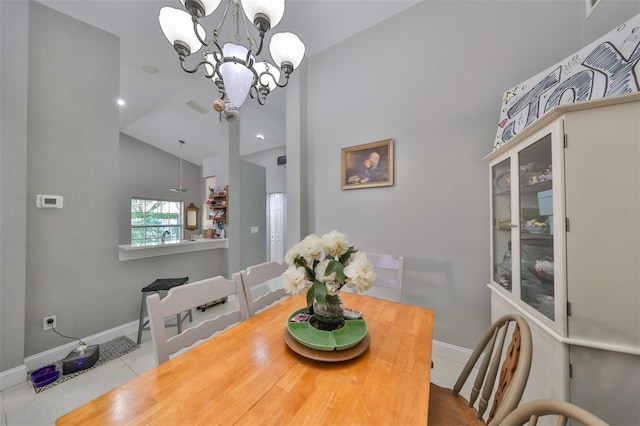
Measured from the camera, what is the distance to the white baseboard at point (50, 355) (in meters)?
1.66

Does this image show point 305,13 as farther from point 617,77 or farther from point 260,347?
point 260,347

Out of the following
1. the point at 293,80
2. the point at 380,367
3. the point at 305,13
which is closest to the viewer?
the point at 380,367

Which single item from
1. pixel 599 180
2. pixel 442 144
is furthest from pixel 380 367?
pixel 442 144

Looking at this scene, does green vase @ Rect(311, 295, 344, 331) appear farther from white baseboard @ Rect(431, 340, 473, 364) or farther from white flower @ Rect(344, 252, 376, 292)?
white baseboard @ Rect(431, 340, 473, 364)

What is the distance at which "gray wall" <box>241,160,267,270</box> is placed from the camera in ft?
13.0

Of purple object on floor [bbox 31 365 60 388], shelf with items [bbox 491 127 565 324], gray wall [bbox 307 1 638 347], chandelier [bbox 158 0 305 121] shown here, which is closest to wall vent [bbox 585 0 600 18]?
gray wall [bbox 307 1 638 347]

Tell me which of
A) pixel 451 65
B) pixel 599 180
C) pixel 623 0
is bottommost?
pixel 599 180

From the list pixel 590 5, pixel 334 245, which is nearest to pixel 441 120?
pixel 590 5

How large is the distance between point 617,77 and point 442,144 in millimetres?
1001

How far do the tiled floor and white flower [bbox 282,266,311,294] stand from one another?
1609mm

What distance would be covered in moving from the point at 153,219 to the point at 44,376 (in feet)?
20.4

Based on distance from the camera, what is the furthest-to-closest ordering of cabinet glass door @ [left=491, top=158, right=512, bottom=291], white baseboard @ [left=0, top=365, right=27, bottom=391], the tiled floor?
white baseboard @ [left=0, top=365, right=27, bottom=391] < cabinet glass door @ [left=491, top=158, right=512, bottom=291] < the tiled floor

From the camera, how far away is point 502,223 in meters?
1.61

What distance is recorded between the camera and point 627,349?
897 mm
